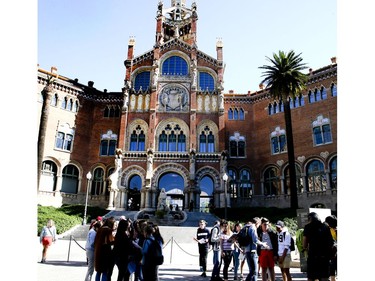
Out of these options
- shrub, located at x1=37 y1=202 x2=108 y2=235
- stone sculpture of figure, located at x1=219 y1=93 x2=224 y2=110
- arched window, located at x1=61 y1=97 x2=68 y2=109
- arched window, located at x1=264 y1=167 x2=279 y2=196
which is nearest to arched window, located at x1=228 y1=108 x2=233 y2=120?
stone sculpture of figure, located at x1=219 y1=93 x2=224 y2=110

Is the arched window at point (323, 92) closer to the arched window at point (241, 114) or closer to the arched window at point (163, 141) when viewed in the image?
the arched window at point (241, 114)

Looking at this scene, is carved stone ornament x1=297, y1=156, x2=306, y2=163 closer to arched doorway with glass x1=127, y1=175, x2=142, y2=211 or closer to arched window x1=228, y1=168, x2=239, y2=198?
arched window x1=228, y1=168, x2=239, y2=198

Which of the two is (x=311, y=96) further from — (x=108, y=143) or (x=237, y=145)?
(x=108, y=143)

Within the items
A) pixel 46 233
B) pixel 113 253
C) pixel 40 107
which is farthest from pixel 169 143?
pixel 113 253

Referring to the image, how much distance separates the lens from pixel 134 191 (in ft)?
112

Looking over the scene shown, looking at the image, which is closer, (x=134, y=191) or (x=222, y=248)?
(x=222, y=248)

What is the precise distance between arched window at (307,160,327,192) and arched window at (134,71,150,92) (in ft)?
70.3

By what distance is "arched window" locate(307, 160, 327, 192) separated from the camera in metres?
31.2

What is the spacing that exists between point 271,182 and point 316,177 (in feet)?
17.5

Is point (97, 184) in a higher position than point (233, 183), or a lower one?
lower

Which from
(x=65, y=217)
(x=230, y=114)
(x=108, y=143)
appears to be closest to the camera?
(x=65, y=217)

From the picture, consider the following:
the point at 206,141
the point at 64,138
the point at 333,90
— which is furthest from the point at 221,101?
the point at 64,138

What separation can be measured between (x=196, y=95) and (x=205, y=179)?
33.8 feet

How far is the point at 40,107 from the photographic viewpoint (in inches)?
1321
